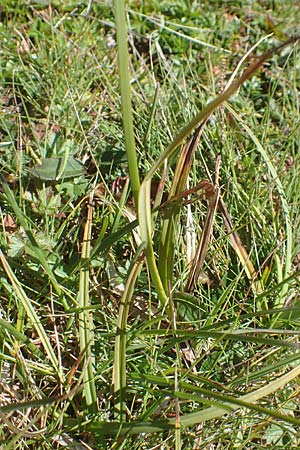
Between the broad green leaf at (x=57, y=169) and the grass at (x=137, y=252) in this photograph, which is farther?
the broad green leaf at (x=57, y=169)

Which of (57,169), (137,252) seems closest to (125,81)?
(137,252)

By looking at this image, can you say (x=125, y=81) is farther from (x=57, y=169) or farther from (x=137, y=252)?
(x=57, y=169)

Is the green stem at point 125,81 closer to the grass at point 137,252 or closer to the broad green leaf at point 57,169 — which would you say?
the grass at point 137,252

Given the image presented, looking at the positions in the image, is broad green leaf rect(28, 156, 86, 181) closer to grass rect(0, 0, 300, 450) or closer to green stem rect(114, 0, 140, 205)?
grass rect(0, 0, 300, 450)

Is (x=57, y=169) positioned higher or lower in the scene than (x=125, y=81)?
lower

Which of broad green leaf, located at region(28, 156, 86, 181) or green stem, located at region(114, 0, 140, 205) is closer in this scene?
green stem, located at region(114, 0, 140, 205)

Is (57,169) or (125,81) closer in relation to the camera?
(125,81)

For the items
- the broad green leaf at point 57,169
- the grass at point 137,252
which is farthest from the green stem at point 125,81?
the broad green leaf at point 57,169

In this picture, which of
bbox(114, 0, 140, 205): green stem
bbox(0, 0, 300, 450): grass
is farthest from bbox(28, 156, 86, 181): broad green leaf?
bbox(114, 0, 140, 205): green stem
